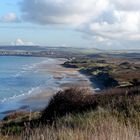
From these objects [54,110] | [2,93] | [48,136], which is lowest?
[2,93]

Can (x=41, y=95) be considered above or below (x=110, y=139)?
below

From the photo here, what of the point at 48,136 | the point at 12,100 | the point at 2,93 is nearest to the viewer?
the point at 48,136

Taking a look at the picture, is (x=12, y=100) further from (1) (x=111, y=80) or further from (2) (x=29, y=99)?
(1) (x=111, y=80)

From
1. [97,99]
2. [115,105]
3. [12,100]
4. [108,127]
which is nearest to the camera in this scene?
[108,127]

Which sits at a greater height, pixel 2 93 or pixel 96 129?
pixel 96 129

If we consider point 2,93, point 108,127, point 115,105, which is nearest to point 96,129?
point 108,127

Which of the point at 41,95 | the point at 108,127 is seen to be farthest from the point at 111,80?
the point at 108,127

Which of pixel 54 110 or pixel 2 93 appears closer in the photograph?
pixel 54 110

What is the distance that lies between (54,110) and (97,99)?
182 centimetres

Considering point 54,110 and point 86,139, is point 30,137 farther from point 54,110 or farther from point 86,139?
point 54,110

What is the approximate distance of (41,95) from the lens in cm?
4947

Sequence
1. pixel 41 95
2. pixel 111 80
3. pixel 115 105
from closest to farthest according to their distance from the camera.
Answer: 1. pixel 115 105
2. pixel 41 95
3. pixel 111 80

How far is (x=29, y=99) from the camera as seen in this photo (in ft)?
151

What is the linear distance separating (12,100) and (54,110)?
95.7ft
